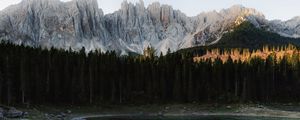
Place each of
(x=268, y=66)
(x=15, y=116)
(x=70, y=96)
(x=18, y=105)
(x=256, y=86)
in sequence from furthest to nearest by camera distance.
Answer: (x=268, y=66), (x=256, y=86), (x=70, y=96), (x=18, y=105), (x=15, y=116)

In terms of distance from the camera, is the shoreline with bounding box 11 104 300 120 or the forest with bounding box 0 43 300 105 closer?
the shoreline with bounding box 11 104 300 120

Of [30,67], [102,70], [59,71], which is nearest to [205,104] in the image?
[102,70]

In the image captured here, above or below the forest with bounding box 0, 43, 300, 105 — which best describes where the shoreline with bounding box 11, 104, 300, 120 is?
below

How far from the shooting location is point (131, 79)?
486 feet

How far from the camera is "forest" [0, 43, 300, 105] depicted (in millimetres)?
119188

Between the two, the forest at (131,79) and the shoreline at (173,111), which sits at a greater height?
the forest at (131,79)

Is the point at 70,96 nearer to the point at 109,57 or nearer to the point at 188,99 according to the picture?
the point at 109,57

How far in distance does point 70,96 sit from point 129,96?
21.5 meters

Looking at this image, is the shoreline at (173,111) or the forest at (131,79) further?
the forest at (131,79)

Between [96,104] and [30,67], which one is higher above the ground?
[30,67]

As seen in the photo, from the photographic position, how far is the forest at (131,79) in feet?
391

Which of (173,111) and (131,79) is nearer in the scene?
(173,111)

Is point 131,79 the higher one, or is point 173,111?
point 131,79

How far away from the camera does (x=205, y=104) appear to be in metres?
142
